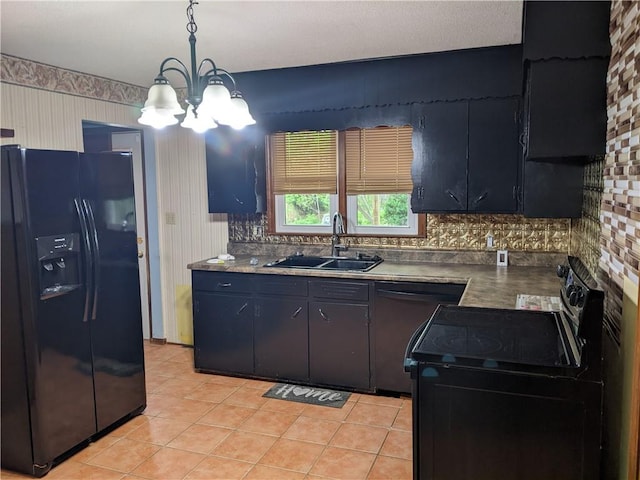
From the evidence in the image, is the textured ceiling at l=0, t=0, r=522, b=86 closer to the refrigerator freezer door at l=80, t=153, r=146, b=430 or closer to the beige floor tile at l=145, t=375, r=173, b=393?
the refrigerator freezer door at l=80, t=153, r=146, b=430

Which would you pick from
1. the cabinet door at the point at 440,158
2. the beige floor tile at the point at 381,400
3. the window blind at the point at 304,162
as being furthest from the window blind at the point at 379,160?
the beige floor tile at the point at 381,400

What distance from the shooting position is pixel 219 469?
9.06 ft

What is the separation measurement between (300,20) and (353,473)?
7.79 ft

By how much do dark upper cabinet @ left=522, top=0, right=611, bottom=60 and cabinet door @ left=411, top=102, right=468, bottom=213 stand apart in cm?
121

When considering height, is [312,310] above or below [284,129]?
below

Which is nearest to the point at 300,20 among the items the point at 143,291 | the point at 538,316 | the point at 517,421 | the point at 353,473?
the point at 538,316

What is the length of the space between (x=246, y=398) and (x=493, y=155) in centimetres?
235

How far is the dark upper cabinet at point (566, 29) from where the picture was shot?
2180 millimetres

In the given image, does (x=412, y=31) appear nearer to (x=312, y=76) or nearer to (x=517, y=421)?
(x=312, y=76)

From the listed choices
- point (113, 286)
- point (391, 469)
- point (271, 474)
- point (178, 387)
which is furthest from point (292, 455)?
point (113, 286)

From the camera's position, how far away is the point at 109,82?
4.13 m

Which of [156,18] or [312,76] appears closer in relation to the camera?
[156,18]

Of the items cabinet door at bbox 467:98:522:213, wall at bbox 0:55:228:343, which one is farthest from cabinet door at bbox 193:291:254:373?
cabinet door at bbox 467:98:522:213

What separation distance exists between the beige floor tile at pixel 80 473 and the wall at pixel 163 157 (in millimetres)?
1987
